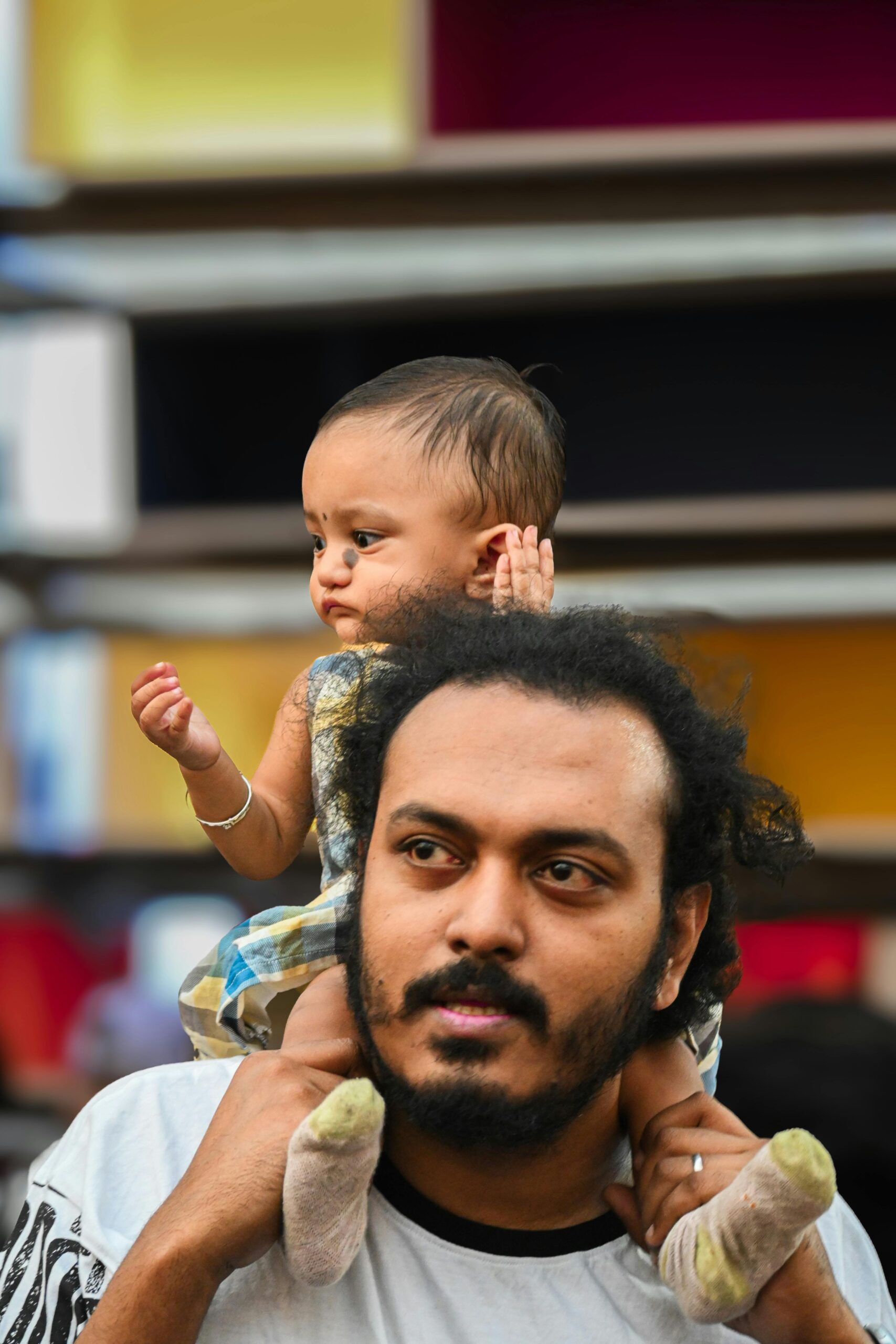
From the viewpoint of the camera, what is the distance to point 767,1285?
4.32 ft

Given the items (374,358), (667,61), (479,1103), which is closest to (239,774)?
(479,1103)

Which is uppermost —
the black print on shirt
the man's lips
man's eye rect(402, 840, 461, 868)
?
man's eye rect(402, 840, 461, 868)

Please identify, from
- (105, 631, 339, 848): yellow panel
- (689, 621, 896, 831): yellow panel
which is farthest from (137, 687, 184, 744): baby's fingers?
(689, 621, 896, 831): yellow panel

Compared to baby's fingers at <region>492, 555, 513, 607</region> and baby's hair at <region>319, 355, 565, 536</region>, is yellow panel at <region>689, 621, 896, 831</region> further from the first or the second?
baby's fingers at <region>492, 555, 513, 607</region>

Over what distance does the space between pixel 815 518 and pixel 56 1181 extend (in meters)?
2.36

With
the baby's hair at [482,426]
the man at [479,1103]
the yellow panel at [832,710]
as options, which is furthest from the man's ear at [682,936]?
the yellow panel at [832,710]

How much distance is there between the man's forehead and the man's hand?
0.27 m

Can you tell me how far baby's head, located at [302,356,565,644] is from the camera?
160cm

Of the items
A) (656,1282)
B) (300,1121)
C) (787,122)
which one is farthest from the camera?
(787,122)

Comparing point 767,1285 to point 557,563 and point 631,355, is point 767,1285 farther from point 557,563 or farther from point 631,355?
point 631,355

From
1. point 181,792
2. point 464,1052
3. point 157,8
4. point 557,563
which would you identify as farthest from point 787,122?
point 464,1052

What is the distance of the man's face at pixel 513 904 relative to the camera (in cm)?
130

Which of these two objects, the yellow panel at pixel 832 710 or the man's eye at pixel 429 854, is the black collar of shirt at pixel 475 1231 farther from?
the yellow panel at pixel 832 710

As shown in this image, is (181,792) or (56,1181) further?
(181,792)
